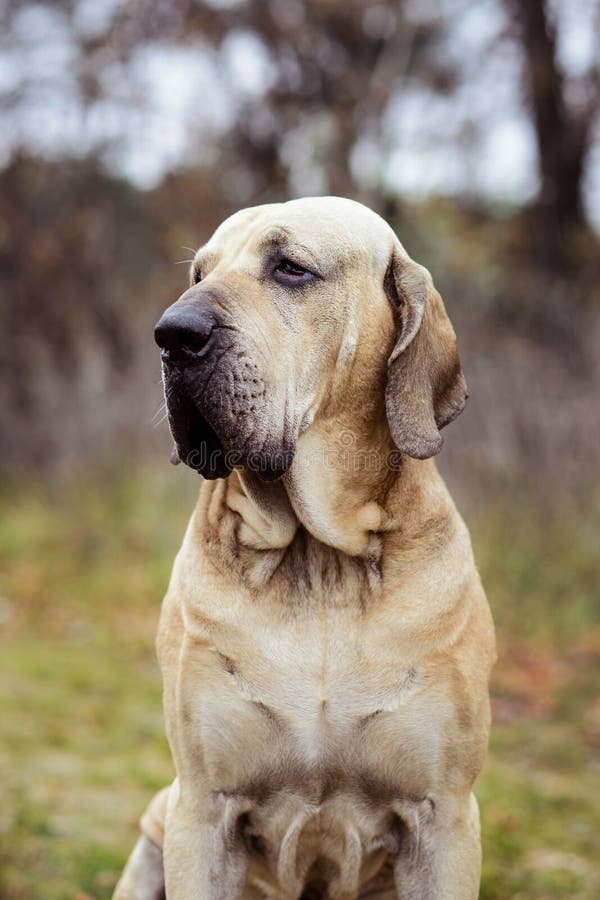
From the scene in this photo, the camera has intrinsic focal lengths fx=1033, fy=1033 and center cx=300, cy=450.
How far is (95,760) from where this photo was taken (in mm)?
5375

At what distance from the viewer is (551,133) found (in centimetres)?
1112

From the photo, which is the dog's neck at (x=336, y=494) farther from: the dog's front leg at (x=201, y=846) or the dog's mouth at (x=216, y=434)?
the dog's front leg at (x=201, y=846)

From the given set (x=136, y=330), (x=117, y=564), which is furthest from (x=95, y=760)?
(x=136, y=330)

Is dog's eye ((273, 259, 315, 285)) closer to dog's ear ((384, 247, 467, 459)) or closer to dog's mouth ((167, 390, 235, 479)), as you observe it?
dog's ear ((384, 247, 467, 459))

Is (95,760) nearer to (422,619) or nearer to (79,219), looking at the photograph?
→ (422,619)

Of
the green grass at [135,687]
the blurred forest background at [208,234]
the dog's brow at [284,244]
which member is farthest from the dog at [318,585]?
the blurred forest background at [208,234]

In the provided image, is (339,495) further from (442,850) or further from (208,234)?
(208,234)

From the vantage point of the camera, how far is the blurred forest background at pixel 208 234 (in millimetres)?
7441

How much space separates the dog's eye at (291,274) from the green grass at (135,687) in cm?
247

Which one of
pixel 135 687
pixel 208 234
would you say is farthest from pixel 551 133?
pixel 135 687

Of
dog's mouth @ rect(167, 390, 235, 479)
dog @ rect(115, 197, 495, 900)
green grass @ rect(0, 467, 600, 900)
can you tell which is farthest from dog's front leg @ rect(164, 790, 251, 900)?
green grass @ rect(0, 467, 600, 900)

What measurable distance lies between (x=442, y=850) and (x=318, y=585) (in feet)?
2.47

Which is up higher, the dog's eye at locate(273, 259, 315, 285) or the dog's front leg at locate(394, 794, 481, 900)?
the dog's eye at locate(273, 259, 315, 285)

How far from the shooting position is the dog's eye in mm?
2730
